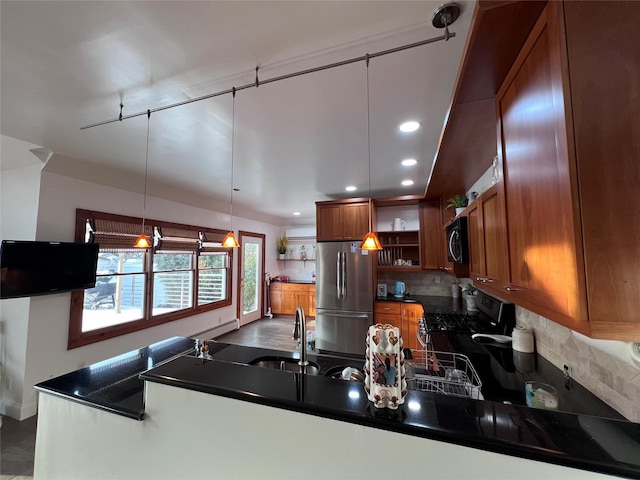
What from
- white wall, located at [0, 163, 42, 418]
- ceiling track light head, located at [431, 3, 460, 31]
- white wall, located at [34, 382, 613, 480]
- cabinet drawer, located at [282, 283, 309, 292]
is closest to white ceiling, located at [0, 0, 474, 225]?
ceiling track light head, located at [431, 3, 460, 31]

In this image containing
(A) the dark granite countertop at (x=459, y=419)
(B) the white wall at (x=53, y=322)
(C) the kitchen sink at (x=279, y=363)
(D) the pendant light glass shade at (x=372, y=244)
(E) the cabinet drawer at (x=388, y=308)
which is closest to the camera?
(A) the dark granite countertop at (x=459, y=419)

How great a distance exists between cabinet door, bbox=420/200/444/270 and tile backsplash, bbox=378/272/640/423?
79.1 inches

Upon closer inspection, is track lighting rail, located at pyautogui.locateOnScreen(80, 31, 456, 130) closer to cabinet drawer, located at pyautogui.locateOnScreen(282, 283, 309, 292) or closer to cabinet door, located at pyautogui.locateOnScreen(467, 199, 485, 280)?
cabinet door, located at pyautogui.locateOnScreen(467, 199, 485, 280)

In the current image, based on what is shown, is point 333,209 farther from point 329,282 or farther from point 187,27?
point 187,27

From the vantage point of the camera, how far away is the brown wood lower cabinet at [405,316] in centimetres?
390

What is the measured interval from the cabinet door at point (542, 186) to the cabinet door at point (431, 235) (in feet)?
10.3

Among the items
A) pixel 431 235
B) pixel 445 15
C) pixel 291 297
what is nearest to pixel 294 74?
pixel 445 15

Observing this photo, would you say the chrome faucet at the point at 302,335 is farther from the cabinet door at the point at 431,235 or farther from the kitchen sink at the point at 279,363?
the cabinet door at the point at 431,235

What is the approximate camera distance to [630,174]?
0.69m

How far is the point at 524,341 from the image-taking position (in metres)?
1.95

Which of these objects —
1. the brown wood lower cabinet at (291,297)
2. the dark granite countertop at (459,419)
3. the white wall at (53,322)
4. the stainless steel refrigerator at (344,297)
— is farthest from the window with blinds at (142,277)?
the dark granite countertop at (459,419)

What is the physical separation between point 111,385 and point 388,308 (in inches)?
136

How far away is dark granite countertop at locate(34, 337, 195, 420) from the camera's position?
1.23m

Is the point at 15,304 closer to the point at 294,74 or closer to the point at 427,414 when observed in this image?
the point at 294,74
